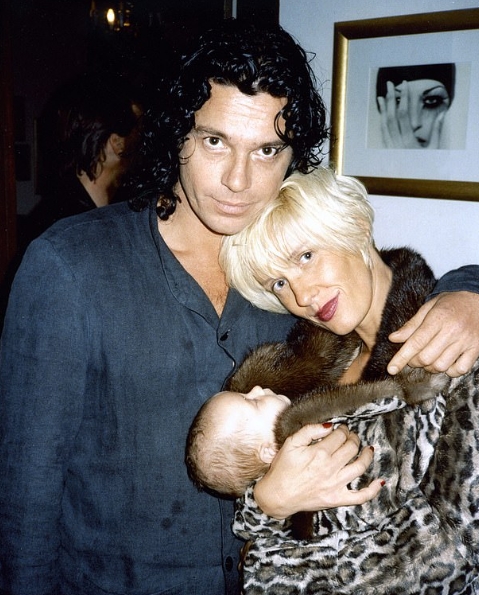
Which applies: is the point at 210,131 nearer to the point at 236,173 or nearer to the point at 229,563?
the point at 236,173

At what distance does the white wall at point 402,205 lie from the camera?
2379 mm

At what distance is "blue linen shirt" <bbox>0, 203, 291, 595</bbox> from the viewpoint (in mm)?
1504

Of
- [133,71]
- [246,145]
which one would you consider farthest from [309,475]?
[133,71]

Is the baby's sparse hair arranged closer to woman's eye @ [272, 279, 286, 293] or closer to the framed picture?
woman's eye @ [272, 279, 286, 293]

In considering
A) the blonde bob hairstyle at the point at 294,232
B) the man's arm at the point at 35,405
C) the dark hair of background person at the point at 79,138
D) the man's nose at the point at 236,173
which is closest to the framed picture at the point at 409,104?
the blonde bob hairstyle at the point at 294,232

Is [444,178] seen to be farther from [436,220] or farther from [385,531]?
[385,531]

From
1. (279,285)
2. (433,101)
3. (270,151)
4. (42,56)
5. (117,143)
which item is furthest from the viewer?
(42,56)

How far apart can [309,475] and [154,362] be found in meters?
0.62

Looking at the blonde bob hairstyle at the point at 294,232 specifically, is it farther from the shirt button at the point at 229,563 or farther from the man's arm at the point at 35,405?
the shirt button at the point at 229,563

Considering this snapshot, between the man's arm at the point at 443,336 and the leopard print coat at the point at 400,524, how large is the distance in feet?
0.27

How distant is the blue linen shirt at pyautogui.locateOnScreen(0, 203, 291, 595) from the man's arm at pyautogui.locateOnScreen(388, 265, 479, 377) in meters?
0.62

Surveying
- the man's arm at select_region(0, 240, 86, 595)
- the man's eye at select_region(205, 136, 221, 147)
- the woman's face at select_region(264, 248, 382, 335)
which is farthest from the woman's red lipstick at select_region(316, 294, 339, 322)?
the man's arm at select_region(0, 240, 86, 595)

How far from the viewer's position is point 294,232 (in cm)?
184

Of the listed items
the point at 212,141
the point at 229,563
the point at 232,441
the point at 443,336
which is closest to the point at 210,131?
the point at 212,141
